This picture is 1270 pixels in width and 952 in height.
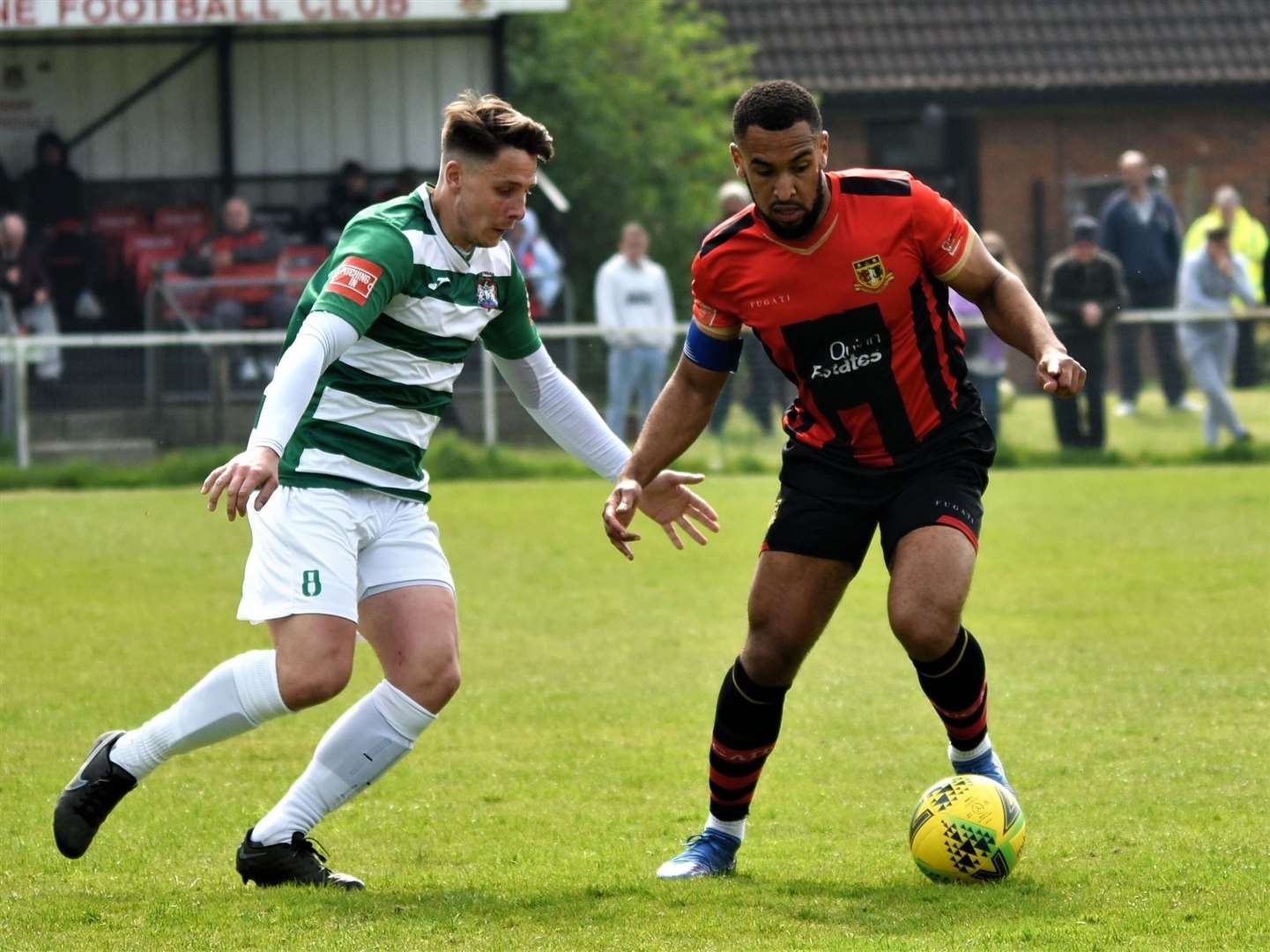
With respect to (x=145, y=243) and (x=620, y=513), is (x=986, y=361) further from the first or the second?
(x=620, y=513)

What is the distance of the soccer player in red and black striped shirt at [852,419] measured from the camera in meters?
5.57

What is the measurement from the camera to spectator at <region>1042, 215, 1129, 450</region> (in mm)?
17078

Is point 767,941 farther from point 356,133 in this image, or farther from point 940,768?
point 356,133

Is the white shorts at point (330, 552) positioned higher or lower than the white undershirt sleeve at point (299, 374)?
lower

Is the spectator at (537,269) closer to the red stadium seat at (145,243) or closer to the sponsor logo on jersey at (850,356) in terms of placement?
the red stadium seat at (145,243)

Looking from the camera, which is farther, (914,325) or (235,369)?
(235,369)

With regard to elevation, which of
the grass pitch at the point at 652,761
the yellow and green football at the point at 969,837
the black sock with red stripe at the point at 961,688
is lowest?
the grass pitch at the point at 652,761

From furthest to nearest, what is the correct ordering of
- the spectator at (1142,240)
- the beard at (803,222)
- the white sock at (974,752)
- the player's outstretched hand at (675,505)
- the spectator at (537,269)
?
the spectator at (1142,240) < the spectator at (537,269) < the player's outstretched hand at (675,505) < the white sock at (974,752) < the beard at (803,222)

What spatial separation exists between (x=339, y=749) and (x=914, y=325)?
2.01 metres

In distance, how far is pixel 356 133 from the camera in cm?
2094

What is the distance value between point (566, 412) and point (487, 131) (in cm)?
107

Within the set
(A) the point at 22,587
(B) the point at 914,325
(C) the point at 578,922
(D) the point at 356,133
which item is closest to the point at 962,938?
(C) the point at 578,922

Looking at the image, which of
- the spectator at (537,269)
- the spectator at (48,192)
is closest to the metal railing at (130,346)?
the spectator at (537,269)

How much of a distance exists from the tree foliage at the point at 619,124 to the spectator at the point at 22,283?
21.5ft
